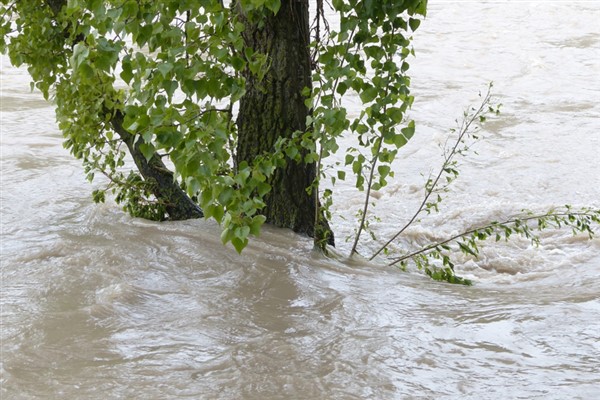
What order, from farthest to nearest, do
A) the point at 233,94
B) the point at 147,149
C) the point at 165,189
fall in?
1. the point at 165,189
2. the point at 233,94
3. the point at 147,149

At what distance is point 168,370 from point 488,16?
14626 millimetres

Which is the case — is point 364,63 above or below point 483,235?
above

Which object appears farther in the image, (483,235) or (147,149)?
(483,235)

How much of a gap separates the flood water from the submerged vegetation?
0.39m

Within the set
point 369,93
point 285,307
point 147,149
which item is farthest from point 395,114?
point 147,149

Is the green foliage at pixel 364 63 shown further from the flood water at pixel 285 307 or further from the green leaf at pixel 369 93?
the flood water at pixel 285 307

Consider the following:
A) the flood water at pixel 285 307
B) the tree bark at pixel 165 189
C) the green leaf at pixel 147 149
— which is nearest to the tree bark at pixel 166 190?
the tree bark at pixel 165 189

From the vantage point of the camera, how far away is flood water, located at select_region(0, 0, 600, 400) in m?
3.72

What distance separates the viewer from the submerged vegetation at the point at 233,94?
3498 mm

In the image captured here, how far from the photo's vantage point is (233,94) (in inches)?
141

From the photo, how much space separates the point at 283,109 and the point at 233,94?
1.94 m

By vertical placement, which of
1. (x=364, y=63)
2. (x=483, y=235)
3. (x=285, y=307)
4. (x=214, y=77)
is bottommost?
(x=285, y=307)

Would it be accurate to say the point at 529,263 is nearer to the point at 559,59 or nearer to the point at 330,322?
the point at 330,322

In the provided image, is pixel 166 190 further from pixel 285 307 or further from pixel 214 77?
pixel 214 77
